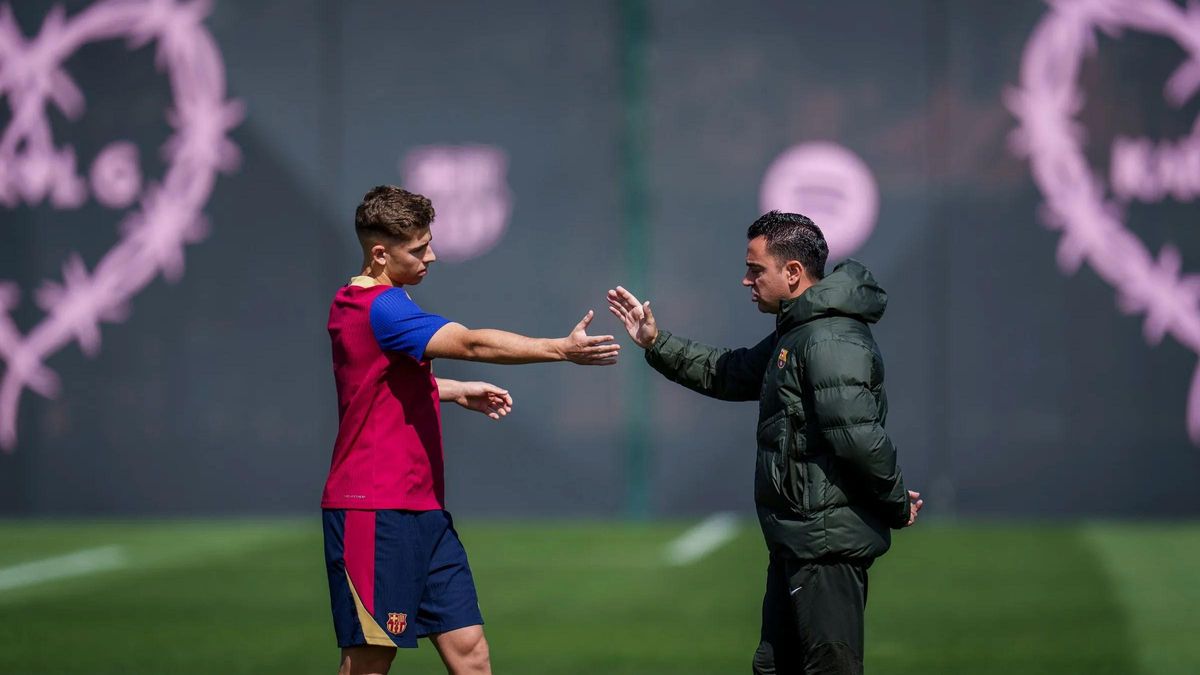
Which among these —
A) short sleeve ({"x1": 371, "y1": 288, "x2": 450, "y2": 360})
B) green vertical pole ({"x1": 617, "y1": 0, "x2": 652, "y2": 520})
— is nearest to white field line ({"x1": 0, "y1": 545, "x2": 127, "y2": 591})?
green vertical pole ({"x1": 617, "y1": 0, "x2": 652, "y2": 520})

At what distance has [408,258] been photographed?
207 inches

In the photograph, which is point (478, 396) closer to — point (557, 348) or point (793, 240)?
point (557, 348)

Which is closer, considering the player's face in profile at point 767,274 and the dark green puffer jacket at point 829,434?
the dark green puffer jacket at point 829,434

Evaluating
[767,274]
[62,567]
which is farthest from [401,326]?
[62,567]

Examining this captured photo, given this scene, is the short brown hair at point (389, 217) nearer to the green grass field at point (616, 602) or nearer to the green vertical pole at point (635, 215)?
the green grass field at point (616, 602)

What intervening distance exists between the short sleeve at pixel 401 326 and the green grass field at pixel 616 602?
2652 millimetres

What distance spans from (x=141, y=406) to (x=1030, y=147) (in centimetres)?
782

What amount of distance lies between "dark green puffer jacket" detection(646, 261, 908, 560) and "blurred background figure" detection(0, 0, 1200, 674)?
278 inches

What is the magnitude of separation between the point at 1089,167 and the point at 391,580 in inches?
367

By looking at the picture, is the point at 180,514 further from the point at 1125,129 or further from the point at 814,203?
the point at 1125,129

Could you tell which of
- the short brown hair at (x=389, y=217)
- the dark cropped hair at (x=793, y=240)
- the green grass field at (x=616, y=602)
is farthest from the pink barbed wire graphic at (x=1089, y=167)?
the short brown hair at (x=389, y=217)

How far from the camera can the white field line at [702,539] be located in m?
11.1

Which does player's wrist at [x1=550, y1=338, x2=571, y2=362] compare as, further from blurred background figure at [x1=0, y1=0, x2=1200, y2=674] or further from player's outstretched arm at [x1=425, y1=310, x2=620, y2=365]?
blurred background figure at [x1=0, y1=0, x2=1200, y2=674]

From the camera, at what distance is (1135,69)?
1286 cm
